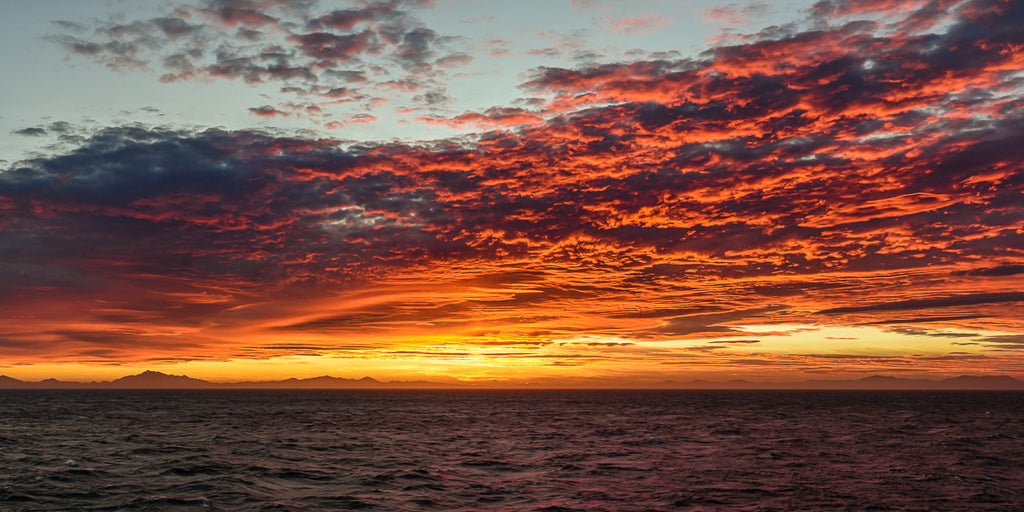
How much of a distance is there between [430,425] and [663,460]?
46.0 meters

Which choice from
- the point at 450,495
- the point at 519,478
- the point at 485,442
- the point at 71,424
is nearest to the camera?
the point at 450,495

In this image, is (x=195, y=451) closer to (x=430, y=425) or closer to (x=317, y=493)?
(x=317, y=493)

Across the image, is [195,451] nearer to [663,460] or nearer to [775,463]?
[663,460]

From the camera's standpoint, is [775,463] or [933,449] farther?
[933,449]

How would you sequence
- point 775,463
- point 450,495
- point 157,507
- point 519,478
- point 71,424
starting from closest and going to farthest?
point 157,507 → point 450,495 → point 519,478 → point 775,463 → point 71,424

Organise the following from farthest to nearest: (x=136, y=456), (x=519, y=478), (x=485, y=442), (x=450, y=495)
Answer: (x=485, y=442)
(x=136, y=456)
(x=519, y=478)
(x=450, y=495)

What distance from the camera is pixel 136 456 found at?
1901 inches

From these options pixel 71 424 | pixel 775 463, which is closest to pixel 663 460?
pixel 775 463

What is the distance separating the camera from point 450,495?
3341cm

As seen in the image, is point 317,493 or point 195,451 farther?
point 195,451

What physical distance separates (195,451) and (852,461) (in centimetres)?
5040

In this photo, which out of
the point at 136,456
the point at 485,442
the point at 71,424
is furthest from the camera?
the point at 71,424

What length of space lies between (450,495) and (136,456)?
2954 cm

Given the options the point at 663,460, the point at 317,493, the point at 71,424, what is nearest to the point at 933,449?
the point at 663,460
